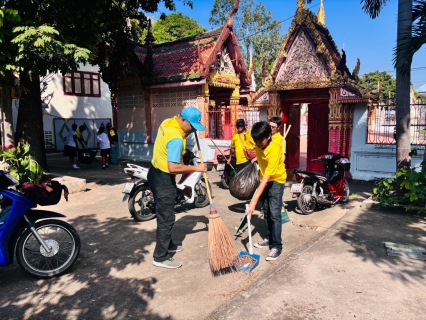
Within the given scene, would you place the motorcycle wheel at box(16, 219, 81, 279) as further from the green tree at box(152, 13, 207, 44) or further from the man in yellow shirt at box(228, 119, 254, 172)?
the green tree at box(152, 13, 207, 44)

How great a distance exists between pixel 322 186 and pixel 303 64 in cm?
384

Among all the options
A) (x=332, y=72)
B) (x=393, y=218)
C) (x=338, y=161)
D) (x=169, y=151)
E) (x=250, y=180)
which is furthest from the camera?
(x=332, y=72)

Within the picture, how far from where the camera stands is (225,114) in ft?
39.7

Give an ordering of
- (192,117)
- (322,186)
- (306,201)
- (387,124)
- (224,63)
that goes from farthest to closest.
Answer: (224,63) → (387,124) → (322,186) → (306,201) → (192,117)

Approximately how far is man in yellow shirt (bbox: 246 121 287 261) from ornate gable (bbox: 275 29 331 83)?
5.22 meters

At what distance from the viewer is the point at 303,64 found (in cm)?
859

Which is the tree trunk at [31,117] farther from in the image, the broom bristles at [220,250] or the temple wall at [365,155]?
the temple wall at [365,155]

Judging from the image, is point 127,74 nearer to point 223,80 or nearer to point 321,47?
point 223,80

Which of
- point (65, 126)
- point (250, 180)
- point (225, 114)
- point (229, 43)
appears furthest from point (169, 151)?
point (65, 126)

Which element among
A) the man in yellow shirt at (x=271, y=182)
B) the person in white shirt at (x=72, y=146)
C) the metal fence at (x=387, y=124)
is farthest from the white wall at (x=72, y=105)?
the man in yellow shirt at (x=271, y=182)

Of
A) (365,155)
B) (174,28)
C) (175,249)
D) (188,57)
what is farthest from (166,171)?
(174,28)

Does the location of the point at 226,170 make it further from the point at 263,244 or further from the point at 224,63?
the point at 224,63

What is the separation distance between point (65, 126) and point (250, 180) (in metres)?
15.9

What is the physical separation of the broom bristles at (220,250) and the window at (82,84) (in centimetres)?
1720
